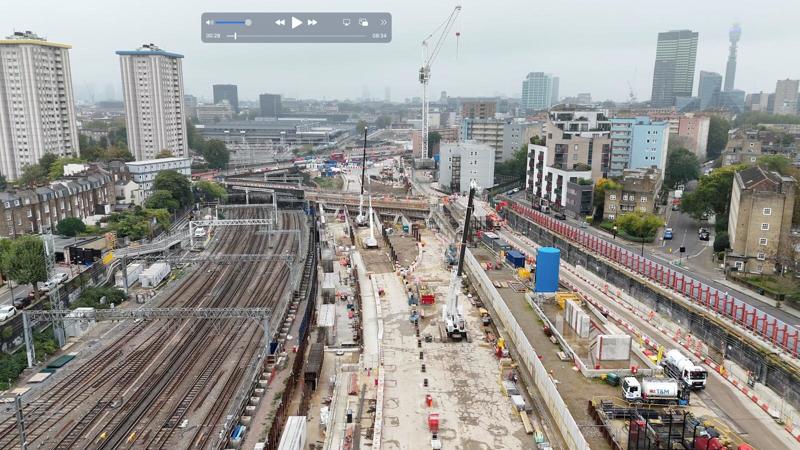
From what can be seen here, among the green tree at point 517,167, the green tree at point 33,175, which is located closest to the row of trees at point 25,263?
the green tree at point 33,175

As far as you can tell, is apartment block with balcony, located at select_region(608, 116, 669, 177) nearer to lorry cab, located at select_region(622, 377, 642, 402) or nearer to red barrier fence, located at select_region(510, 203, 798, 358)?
red barrier fence, located at select_region(510, 203, 798, 358)

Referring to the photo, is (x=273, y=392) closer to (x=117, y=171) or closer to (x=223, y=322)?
(x=223, y=322)

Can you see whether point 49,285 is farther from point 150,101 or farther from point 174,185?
point 150,101

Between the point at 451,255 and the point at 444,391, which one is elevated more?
the point at 451,255

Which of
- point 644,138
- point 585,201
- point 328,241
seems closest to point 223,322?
point 328,241

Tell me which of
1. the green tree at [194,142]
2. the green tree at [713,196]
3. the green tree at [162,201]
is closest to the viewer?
the green tree at [713,196]

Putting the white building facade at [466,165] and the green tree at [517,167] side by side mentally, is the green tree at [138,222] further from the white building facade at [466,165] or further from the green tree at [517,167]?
the green tree at [517,167]

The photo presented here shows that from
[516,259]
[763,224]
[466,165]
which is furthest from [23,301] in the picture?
[466,165]
